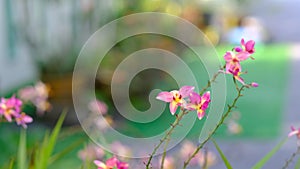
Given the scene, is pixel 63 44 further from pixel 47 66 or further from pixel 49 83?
pixel 49 83

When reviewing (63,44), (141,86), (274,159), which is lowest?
(274,159)

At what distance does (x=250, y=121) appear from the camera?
5.95m

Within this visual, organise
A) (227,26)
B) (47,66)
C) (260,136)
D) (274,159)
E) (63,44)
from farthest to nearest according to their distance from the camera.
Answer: (227,26)
(63,44)
(47,66)
(260,136)
(274,159)

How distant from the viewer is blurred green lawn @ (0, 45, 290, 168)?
4012 mm

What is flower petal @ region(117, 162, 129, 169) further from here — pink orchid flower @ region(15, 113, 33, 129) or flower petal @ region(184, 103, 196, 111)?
pink orchid flower @ region(15, 113, 33, 129)

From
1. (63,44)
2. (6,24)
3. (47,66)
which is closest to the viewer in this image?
(6,24)

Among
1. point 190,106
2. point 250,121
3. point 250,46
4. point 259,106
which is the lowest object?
point 250,121

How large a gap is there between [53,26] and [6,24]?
5.41 feet

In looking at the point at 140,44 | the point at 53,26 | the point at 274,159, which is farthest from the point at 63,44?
the point at 274,159

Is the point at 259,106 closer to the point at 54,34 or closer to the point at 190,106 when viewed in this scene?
the point at 54,34

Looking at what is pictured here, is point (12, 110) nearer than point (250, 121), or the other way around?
point (12, 110)

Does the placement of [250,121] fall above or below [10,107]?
below

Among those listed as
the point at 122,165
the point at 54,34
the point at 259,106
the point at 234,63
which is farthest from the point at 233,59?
the point at 54,34

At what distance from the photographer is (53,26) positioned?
749 cm
